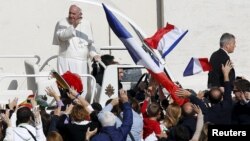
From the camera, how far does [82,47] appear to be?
2100 cm

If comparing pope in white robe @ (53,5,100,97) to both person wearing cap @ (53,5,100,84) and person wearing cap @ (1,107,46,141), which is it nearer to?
person wearing cap @ (53,5,100,84)

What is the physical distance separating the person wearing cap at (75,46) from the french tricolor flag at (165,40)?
1.63 meters

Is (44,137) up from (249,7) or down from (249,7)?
down

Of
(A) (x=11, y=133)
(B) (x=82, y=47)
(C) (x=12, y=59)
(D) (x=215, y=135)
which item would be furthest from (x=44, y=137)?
(C) (x=12, y=59)

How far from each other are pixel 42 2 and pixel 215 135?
1028cm

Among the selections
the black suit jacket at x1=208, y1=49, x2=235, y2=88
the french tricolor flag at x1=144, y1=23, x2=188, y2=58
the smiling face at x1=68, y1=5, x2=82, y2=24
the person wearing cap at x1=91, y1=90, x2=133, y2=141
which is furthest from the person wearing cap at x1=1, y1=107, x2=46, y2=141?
the smiling face at x1=68, y1=5, x2=82, y2=24

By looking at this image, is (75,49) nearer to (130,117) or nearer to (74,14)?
(74,14)

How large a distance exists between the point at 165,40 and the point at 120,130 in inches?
113

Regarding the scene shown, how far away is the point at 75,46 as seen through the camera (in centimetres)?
2097

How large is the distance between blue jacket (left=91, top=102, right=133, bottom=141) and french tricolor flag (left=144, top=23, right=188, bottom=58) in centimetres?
239

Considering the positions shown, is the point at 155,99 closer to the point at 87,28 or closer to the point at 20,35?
the point at 87,28

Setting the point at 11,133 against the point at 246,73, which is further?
the point at 246,73

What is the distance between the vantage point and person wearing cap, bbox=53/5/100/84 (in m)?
20.8

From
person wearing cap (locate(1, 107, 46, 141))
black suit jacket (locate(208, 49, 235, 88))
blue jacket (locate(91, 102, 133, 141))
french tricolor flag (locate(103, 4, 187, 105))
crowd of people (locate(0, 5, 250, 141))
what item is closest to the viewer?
blue jacket (locate(91, 102, 133, 141))
